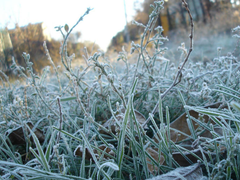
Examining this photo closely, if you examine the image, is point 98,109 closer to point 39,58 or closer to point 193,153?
point 193,153

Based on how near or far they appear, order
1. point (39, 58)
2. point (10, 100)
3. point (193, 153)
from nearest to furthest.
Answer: point (193, 153) < point (10, 100) < point (39, 58)

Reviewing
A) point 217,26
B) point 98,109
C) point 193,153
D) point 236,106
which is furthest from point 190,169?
point 217,26

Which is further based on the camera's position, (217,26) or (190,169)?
(217,26)

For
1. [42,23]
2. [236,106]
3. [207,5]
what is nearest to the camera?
[236,106]

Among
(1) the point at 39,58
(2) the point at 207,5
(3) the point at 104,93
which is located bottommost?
(3) the point at 104,93

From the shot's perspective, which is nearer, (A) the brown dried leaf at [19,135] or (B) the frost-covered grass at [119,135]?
(B) the frost-covered grass at [119,135]

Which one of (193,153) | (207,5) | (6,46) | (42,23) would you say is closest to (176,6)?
(207,5)

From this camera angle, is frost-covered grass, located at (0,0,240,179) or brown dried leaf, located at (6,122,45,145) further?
brown dried leaf, located at (6,122,45,145)

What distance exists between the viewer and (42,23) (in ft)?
7.89

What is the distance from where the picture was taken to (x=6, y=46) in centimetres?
142

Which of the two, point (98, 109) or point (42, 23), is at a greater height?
point (42, 23)

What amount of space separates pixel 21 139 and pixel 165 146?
1.76 feet

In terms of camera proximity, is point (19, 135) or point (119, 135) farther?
point (19, 135)

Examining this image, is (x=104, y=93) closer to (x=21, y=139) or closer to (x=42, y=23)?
(x=21, y=139)
